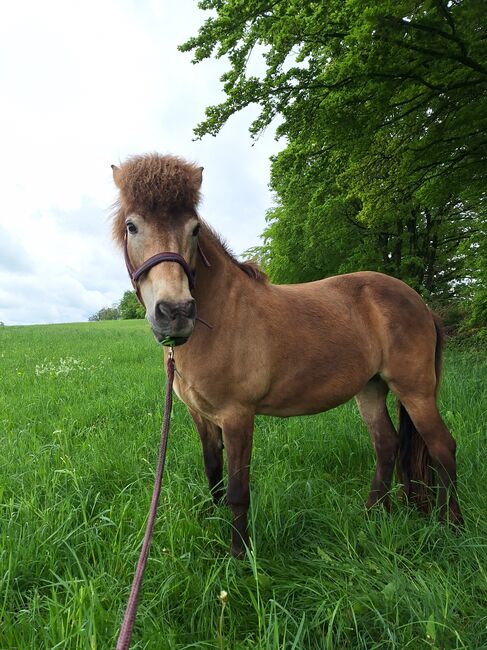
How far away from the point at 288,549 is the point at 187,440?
1735mm

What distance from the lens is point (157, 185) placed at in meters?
1.97

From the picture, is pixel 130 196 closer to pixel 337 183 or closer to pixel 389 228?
pixel 337 183

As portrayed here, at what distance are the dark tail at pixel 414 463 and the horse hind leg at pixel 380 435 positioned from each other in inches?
3.3

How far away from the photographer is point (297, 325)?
9.05 feet

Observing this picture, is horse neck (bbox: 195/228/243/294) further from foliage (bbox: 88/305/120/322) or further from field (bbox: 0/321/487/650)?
foliage (bbox: 88/305/120/322)

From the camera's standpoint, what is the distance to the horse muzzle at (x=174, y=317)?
1.75m

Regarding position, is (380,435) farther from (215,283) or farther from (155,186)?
(155,186)

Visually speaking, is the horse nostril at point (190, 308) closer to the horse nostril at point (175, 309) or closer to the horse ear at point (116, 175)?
the horse nostril at point (175, 309)

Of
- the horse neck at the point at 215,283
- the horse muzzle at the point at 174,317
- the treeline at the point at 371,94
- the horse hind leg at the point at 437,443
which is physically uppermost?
the treeline at the point at 371,94

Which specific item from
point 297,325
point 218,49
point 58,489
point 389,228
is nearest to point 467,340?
point 389,228

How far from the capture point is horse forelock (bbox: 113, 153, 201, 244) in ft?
6.46

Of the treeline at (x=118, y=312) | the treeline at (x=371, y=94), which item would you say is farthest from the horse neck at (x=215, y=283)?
the treeline at (x=118, y=312)

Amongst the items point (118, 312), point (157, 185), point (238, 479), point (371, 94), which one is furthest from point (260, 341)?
point (118, 312)

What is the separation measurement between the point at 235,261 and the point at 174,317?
110 centimetres
